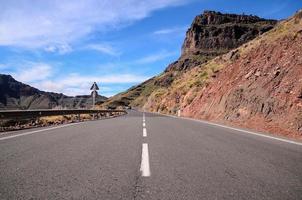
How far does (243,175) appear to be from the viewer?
5.79 metres

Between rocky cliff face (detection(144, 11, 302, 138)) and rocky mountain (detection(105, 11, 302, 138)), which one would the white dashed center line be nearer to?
rocky cliff face (detection(144, 11, 302, 138))

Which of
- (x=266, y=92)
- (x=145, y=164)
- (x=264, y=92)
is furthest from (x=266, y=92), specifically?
(x=145, y=164)

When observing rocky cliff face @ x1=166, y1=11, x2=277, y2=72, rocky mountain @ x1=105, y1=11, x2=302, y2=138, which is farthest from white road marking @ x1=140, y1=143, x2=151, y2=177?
rocky cliff face @ x1=166, y1=11, x2=277, y2=72

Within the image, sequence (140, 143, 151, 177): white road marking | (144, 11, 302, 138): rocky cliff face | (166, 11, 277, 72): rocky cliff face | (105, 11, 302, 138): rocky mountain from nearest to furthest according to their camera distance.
A: (140, 143, 151, 177): white road marking < (144, 11, 302, 138): rocky cliff face < (105, 11, 302, 138): rocky mountain < (166, 11, 277, 72): rocky cliff face

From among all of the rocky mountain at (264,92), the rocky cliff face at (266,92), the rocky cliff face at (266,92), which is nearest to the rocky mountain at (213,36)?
the rocky mountain at (264,92)

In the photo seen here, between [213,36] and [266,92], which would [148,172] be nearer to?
[266,92]

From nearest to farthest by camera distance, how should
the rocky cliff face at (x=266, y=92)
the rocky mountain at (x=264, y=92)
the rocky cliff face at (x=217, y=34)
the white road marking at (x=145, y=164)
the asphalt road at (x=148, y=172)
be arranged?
the asphalt road at (x=148, y=172) < the white road marking at (x=145, y=164) < the rocky cliff face at (x=266, y=92) < the rocky mountain at (x=264, y=92) < the rocky cliff face at (x=217, y=34)

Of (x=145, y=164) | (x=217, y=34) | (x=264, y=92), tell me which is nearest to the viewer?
(x=145, y=164)

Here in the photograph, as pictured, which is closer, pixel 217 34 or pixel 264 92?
pixel 264 92

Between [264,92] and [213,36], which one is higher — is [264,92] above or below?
below

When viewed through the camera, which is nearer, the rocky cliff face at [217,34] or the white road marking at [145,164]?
the white road marking at [145,164]

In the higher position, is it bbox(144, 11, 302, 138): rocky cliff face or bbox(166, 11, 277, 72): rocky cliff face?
bbox(166, 11, 277, 72): rocky cliff face

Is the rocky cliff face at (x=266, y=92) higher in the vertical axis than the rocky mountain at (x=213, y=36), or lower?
lower

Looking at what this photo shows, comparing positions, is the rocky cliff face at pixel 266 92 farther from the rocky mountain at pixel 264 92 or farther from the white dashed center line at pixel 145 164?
the white dashed center line at pixel 145 164
